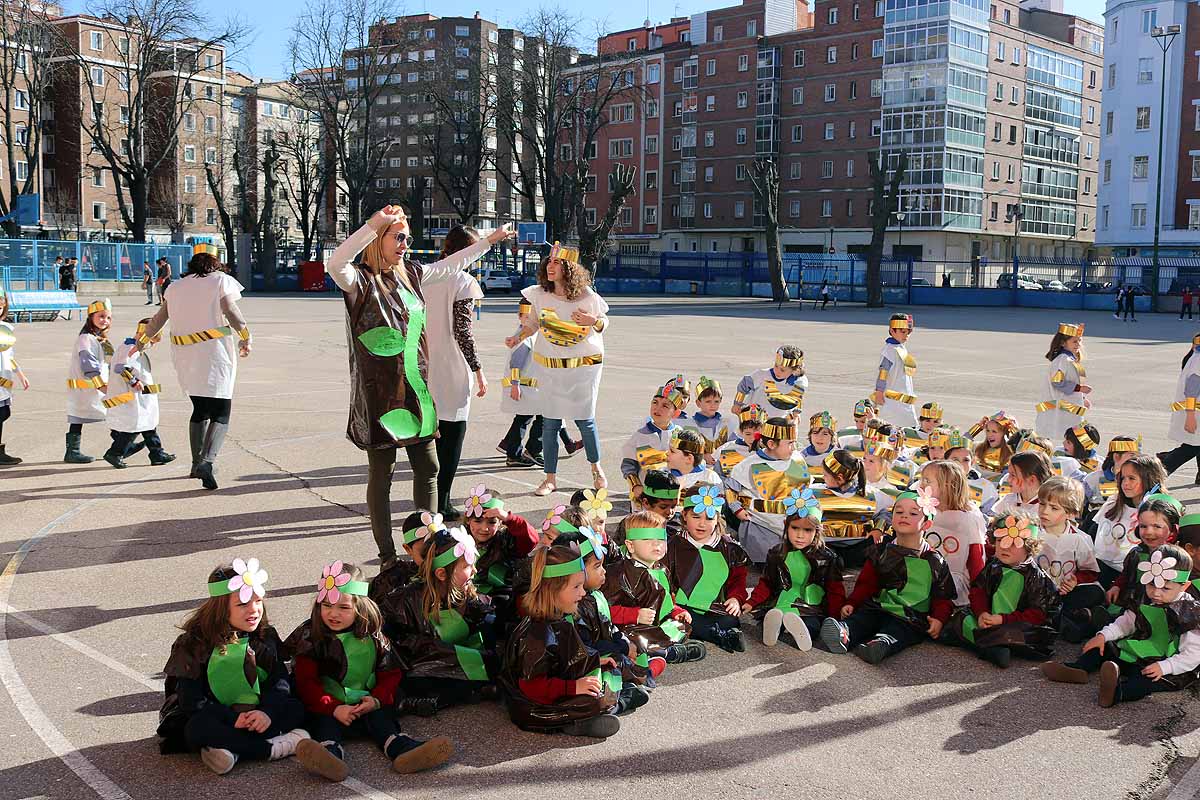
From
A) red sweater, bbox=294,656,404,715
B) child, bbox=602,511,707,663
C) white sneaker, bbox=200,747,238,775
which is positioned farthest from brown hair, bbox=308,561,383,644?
child, bbox=602,511,707,663

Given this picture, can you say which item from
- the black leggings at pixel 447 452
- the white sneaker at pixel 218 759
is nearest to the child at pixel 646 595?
the white sneaker at pixel 218 759

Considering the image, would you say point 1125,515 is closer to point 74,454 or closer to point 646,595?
point 646,595

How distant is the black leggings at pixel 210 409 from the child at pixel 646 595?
15.8ft

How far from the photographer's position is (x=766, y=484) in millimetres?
6840

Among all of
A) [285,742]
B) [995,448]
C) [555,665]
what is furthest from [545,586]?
[995,448]

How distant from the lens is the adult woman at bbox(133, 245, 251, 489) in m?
8.86

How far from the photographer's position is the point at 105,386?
10039 millimetres

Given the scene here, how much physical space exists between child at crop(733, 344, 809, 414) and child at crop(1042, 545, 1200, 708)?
3653 mm

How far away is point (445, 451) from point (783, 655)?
2987mm

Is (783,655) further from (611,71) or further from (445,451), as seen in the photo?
(611,71)

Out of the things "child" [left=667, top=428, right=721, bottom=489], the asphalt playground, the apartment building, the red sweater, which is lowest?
the asphalt playground

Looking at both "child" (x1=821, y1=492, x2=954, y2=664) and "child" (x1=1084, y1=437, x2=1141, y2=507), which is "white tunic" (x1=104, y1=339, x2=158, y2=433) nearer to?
"child" (x1=821, y1=492, x2=954, y2=664)

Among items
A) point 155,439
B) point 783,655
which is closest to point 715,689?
point 783,655

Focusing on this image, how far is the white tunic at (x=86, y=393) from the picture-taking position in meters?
9.98
